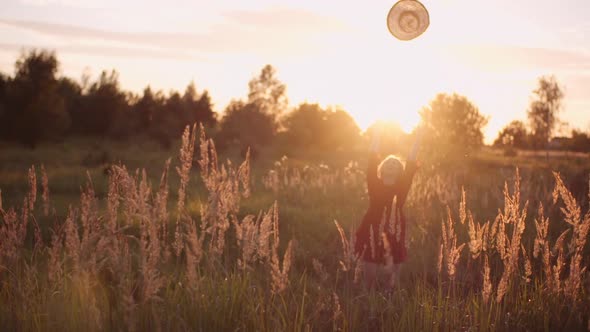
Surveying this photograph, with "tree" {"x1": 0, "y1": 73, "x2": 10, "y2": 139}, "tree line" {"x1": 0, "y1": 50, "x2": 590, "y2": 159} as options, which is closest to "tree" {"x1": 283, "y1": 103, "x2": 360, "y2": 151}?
"tree line" {"x1": 0, "y1": 50, "x2": 590, "y2": 159}

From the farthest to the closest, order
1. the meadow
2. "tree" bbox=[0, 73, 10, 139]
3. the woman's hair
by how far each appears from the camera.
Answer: "tree" bbox=[0, 73, 10, 139] < the woman's hair < the meadow

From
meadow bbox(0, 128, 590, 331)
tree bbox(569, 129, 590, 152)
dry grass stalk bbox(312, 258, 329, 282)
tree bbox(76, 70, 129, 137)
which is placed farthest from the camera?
tree bbox(569, 129, 590, 152)

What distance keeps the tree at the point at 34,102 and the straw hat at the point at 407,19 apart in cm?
2634

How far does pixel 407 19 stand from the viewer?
219 inches

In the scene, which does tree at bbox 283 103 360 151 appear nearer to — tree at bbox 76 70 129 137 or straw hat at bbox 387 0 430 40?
tree at bbox 76 70 129 137

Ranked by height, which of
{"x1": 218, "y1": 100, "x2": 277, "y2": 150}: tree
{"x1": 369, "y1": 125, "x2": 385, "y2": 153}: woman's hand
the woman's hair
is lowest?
the woman's hair

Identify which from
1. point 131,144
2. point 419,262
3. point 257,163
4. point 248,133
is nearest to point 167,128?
point 131,144

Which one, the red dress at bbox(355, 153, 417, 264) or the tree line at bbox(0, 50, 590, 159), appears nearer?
the red dress at bbox(355, 153, 417, 264)

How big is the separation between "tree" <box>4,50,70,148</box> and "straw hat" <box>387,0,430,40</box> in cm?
2634

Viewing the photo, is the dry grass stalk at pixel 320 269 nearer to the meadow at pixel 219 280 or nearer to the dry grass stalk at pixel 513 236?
the meadow at pixel 219 280

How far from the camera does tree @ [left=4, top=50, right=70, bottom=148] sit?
90.9 feet

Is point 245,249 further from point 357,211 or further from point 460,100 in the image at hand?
point 460,100

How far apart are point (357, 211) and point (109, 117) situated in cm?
2937

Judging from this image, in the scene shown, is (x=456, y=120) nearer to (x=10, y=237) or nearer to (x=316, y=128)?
(x=316, y=128)
